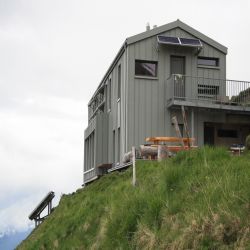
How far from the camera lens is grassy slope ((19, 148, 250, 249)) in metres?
6.25

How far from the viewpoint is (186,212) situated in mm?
6980

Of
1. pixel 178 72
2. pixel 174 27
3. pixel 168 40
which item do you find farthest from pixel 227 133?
pixel 174 27

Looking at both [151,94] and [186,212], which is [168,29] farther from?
[186,212]

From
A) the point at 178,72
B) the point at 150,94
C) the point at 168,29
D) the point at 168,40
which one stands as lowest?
the point at 150,94

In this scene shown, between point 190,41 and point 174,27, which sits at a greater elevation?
point 174,27

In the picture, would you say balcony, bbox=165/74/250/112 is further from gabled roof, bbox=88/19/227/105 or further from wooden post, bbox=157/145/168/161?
wooden post, bbox=157/145/168/161

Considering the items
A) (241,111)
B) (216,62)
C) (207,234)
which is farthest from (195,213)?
(216,62)

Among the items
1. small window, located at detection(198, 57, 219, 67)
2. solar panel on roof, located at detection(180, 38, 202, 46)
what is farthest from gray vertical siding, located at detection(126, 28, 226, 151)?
small window, located at detection(198, 57, 219, 67)

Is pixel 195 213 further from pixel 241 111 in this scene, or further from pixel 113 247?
pixel 241 111

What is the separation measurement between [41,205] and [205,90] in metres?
10.1

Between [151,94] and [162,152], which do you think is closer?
[162,152]

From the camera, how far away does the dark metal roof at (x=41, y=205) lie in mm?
26531

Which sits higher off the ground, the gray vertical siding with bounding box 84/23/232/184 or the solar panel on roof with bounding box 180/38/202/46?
the solar panel on roof with bounding box 180/38/202/46

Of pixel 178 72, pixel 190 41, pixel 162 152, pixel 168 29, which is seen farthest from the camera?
pixel 178 72
